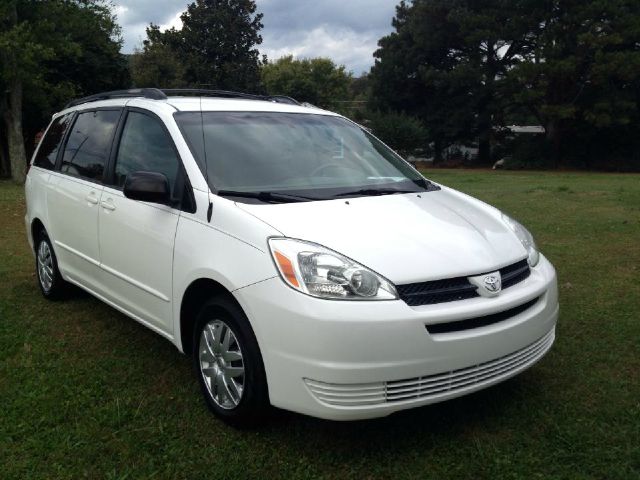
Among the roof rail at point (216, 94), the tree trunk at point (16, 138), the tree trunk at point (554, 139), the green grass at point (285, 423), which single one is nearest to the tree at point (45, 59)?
the tree trunk at point (16, 138)

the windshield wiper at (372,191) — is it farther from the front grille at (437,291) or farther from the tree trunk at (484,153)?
the tree trunk at (484,153)

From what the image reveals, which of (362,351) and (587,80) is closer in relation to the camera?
(362,351)

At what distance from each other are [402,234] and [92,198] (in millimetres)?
2424

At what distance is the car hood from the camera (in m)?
2.81

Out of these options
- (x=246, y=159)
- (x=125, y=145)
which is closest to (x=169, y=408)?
(x=246, y=159)

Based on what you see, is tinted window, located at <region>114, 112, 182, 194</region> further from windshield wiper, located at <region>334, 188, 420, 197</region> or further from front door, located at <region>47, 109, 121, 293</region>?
windshield wiper, located at <region>334, 188, 420, 197</region>

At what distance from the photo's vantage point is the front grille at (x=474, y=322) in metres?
2.71

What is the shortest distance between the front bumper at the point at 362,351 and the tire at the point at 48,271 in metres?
3.01

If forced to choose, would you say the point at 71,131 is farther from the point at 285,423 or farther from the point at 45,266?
the point at 285,423

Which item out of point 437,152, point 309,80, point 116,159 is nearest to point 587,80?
point 437,152

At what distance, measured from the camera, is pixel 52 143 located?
214 inches

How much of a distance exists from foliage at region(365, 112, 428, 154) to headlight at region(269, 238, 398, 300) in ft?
108

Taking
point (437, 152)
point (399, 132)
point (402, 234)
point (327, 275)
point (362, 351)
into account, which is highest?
point (402, 234)

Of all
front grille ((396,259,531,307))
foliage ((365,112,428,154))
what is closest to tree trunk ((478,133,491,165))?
foliage ((365,112,428,154))
